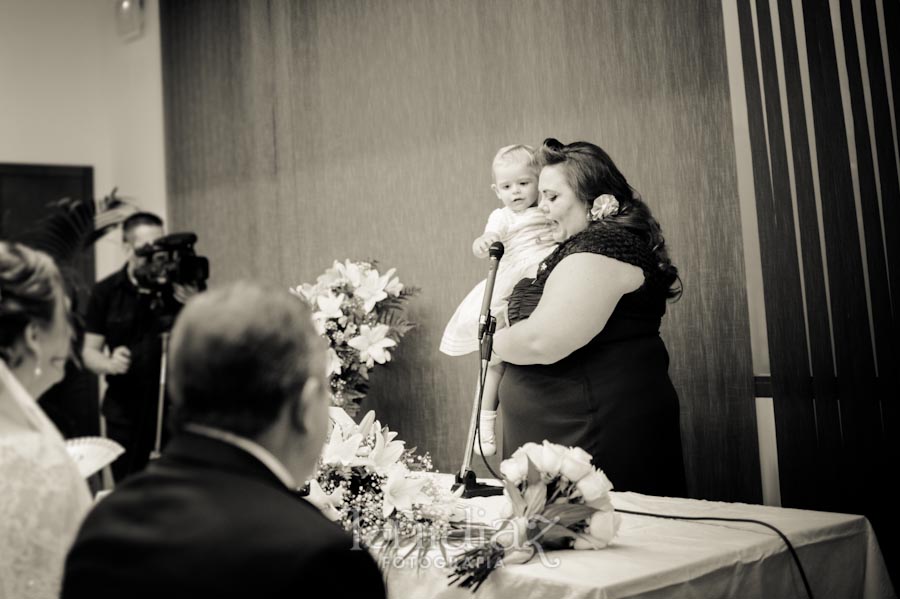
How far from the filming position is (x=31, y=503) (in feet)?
4.83

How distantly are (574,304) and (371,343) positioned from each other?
5.66 ft

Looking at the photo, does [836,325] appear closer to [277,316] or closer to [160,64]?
[277,316]

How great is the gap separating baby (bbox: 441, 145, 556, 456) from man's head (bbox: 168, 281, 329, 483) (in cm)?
218

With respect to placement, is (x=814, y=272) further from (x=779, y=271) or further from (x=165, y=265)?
(x=165, y=265)

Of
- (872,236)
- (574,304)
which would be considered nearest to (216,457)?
(574,304)

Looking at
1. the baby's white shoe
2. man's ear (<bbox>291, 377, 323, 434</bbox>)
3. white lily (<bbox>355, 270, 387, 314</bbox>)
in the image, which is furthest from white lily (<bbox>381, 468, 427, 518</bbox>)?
white lily (<bbox>355, 270, 387, 314</bbox>)

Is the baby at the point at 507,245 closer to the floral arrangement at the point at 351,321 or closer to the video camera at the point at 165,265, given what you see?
the floral arrangement at the point at 351,321

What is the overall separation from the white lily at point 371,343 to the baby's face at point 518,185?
880 millimetres

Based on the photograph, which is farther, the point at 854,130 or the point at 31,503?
the point at 854,130

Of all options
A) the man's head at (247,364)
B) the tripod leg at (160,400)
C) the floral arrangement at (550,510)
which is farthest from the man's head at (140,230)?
the man's head at (247,364)

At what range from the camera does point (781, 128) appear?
2.98 m

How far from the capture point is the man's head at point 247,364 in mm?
1023

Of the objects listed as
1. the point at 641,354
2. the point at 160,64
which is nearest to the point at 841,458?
the point at 641,354

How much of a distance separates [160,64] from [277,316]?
220 inches
